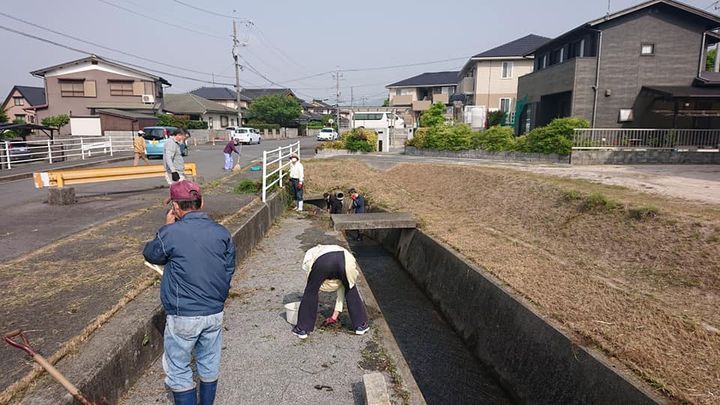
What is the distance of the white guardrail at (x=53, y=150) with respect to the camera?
1767 cm

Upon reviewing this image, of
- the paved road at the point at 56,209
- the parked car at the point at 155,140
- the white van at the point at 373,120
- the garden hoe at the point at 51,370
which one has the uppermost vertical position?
the white van at the point at 373,120

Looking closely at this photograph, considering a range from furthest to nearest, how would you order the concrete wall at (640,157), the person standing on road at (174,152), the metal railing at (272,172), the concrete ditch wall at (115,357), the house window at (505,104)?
the house window at (505,104)
the concrete wall at (640,157)
the metal railing at (272,172)
the person standing on road at (174,152)
the concrete ditch wall at (115,357)

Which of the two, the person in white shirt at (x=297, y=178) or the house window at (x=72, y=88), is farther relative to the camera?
the house window at (x=72, y=88)

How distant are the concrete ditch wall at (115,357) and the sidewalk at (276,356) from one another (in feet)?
0.58

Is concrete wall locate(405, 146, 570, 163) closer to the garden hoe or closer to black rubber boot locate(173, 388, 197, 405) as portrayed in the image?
black rubber boot locate(173, 388, 197, 405)

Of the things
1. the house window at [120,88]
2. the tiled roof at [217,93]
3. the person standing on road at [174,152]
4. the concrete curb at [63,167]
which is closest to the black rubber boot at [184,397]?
the person standing on road at [174,152]

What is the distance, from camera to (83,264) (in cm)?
564

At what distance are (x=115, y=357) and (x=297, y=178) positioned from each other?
9210 millimetres

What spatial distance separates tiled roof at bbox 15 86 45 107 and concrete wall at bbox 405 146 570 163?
47.8 metres

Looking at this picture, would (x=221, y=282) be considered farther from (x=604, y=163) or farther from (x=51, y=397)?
(x=604, y=163)

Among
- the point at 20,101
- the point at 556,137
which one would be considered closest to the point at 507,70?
the point at 556,137

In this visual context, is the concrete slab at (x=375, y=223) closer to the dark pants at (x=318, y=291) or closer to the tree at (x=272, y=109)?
the dark pants at (x=318, y=291)

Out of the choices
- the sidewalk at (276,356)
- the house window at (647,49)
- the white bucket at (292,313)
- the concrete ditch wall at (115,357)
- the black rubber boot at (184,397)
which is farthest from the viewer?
the house window at (647,49)

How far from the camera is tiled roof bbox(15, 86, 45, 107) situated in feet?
164
